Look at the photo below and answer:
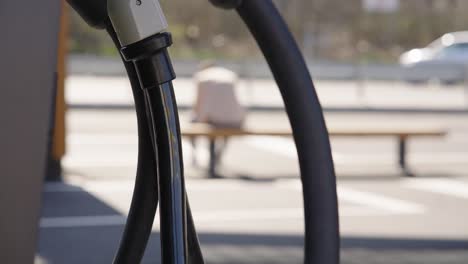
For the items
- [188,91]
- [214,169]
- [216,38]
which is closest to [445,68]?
[188,91]

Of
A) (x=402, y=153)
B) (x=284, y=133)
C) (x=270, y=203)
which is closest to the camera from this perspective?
(x=270, y=203)

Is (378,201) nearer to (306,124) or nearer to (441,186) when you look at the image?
(441,186)

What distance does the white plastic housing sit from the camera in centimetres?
177

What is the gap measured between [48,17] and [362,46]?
41587 millimetres

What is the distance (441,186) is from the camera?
9.52m

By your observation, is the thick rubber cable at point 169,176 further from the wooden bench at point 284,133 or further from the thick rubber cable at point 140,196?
the wooden bench at point 284,133

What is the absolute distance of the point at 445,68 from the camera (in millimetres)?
22984

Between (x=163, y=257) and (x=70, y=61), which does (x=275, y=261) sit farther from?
(x=70, y=61)

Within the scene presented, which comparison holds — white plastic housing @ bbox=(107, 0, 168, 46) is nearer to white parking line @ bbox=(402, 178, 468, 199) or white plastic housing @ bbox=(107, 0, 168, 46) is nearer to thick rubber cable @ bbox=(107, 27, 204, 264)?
thick rubber cable @ bbox=(107, 27, 204, 264)

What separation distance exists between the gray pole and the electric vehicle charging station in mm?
559

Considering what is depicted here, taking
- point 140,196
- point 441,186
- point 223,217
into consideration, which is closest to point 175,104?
point 140,196

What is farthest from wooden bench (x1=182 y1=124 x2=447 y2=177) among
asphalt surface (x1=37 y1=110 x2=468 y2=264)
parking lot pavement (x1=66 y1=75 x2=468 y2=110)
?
parking lot pavement (x1=66 y1=75 x2=468 y2=110)

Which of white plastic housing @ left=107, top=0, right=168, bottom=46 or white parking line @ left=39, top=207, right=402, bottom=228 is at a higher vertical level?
white plastic housing @ left=107, top=0, right=168, bottom=46

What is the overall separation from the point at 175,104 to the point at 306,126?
0.22 metres
